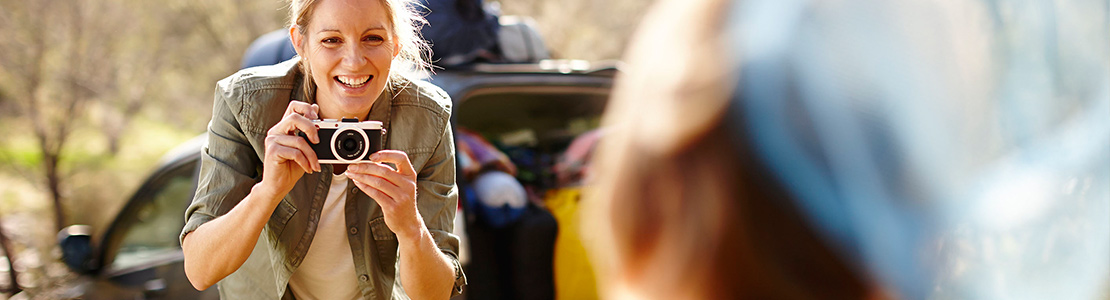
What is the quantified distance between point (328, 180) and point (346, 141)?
27 centimetres

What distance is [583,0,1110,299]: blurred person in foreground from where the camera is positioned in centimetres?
65

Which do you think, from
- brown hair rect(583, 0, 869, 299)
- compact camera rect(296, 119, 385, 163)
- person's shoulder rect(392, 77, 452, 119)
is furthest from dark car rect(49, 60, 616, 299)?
brown hair rect(583, 0, 869, 299)

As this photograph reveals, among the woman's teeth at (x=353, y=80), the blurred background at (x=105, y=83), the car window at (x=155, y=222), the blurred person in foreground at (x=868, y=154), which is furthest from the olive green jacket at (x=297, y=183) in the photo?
the blurred background at (x=105, y=83)

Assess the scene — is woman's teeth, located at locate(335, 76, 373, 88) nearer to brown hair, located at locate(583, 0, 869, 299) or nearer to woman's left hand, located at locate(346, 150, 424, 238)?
woman's left hand, located at locate(346, 150, 424, 238)

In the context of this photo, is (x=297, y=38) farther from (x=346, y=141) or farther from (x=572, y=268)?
(x=572, y=268)

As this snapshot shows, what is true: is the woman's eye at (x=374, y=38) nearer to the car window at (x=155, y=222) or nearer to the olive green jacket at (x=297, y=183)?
the olive green jacket at (x=297, y=183)

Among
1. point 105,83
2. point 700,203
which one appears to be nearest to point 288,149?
point 700,203

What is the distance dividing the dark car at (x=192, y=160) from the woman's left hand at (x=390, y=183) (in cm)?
161

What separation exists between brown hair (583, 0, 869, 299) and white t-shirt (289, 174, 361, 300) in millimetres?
1104

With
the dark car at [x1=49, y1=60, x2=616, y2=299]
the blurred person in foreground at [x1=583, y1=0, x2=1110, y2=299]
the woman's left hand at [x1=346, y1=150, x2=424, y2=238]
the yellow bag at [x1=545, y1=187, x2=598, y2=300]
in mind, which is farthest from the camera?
the dark car at [x1=49, y1=60, x2=616, y2=299]

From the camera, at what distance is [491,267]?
3221 mm

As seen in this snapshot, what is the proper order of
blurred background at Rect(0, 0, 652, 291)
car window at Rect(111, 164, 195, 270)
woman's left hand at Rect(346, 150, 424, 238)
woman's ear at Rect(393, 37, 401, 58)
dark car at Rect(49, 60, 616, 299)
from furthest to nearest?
blurred background at Rect(0, 0, 652, 291) → car window at Rect(111, 164, 195, 270) → dark car at Rect(49, 60, 616, 299) → woman's ear at Rect(393, 37, 401, 58) → woman's left hand at Rect(346, 150, 424, 238)

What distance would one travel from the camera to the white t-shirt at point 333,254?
5.75ft

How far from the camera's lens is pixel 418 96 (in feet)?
5.88
